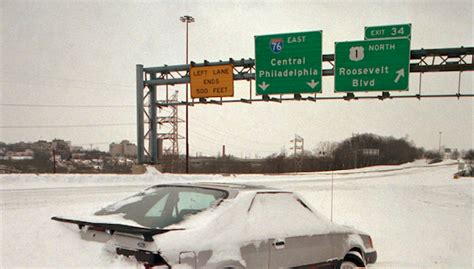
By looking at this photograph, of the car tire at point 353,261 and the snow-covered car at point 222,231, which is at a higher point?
the snow-covered car at point 222,231

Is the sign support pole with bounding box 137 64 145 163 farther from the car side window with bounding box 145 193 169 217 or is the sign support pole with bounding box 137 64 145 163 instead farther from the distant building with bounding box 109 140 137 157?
the distant building with bounding box 109 140 137 157

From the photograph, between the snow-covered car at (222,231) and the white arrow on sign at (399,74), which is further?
the white arrow on sign at (399,74)

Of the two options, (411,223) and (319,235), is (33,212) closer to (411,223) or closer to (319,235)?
(319,235)

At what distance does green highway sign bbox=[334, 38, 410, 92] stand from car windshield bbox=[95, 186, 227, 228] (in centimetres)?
1566

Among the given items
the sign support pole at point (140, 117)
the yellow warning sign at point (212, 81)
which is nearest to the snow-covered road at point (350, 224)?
the sign support pole at point (140, 117)

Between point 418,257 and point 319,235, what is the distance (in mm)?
3547

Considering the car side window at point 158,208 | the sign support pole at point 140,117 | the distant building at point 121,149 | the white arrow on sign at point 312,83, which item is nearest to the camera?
the car side window at point 158,208

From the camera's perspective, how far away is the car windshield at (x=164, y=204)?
3.93 m

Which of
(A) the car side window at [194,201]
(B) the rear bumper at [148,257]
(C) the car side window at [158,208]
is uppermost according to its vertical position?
(A) the car side window at [194,201]

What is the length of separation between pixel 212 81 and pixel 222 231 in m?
17.3

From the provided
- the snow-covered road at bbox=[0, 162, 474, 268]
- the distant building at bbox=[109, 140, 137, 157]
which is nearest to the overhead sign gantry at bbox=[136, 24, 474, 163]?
the snow-covered road at bbox=[0, 162, 474, 268]

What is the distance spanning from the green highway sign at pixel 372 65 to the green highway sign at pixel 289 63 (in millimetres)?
1133

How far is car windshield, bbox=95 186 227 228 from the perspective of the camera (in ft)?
12.9

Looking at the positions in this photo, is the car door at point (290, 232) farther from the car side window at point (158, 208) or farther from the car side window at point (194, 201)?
the car side window at point (158, 208)
